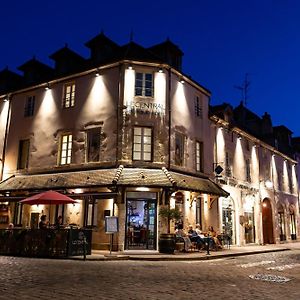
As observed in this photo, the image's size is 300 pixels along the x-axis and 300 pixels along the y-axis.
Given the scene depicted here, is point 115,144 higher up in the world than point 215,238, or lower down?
higher up

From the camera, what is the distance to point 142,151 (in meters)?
18.2

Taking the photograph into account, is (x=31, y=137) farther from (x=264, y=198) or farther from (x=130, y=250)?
(x=264, y=198)

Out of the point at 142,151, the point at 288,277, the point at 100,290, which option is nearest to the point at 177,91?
the point at 142,151

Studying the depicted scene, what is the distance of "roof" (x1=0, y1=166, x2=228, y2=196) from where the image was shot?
55.0 feet

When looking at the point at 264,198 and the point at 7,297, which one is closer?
the point at 7,297

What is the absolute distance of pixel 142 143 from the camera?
1831 cm

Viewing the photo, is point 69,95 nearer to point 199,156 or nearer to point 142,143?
point 142,143

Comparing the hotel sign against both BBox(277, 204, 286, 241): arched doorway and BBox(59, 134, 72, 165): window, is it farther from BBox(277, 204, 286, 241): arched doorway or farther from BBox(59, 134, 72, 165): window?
BBox(277, 204, 286, 241): arched doorway

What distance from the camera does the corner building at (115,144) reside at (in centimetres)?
1739

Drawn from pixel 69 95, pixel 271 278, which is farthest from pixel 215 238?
pixel 69 95

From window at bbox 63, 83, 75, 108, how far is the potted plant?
800 cm

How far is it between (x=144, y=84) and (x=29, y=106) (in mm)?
7804

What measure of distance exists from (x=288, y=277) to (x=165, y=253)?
714cm

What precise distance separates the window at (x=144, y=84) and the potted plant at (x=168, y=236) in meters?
5.91
